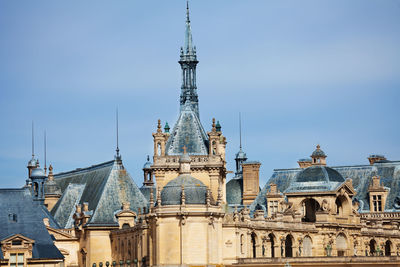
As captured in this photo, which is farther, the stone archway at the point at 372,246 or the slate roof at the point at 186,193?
the stone archway at the point at 372,246

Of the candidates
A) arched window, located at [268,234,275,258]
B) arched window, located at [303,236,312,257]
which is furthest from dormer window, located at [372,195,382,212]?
arched window, located at [268,234,275,258]

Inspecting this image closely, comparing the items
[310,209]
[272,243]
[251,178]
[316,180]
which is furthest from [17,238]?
[251,178]

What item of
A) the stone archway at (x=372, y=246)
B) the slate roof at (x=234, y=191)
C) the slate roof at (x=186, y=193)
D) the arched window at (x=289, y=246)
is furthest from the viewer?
the slate roof at (x=234, y=191)

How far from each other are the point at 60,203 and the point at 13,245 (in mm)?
27664

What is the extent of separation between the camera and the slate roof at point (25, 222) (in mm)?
113375

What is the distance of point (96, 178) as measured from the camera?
13762cm

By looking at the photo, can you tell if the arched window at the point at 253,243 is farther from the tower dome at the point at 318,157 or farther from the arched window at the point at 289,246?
the tower dome at the point at 318,157

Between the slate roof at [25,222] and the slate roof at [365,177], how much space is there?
30.5m

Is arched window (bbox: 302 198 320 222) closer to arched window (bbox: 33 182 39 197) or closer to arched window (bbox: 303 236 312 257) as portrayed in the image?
arched window (bbox: 303 236 312 257)

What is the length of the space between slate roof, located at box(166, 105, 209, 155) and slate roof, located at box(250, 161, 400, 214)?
1292 cm

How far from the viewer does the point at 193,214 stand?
10881 cm

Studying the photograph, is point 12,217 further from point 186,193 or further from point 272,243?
point 272,243

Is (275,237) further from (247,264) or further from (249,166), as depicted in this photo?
(249,166)

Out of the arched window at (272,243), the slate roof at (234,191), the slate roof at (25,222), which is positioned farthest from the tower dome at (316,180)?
the slate roof at (25,222)
